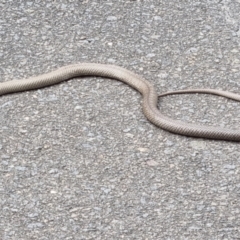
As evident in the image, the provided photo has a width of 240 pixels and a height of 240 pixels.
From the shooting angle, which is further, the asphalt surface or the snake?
the snake

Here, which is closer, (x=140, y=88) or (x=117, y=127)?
(x=117, y=127)

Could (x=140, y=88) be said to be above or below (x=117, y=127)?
above

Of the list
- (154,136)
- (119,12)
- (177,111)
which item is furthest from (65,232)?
(119,12)

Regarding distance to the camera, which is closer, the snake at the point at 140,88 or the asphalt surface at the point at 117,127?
the asphalt surface at the point at 117,127

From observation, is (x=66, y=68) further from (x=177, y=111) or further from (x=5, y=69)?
(x=177, y=111)
